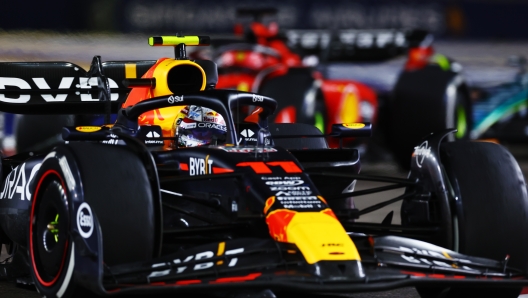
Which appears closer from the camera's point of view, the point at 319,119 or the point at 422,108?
the point at 319,119

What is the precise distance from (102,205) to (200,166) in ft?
2.63

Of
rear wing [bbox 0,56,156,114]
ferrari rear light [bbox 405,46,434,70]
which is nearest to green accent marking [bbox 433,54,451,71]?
ferrari rear light [bbox 405,46,434,70]

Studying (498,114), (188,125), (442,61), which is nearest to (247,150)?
(188,125)

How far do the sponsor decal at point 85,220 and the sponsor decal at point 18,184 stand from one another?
115 cm

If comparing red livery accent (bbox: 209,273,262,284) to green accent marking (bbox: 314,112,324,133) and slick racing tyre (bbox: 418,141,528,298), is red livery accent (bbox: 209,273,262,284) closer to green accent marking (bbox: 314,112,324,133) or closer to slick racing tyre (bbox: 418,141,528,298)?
slick racing tyre (bbox: 418,141,528,298)

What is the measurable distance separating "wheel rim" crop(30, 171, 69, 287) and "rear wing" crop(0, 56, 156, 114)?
6.48 ft

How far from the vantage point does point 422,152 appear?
5691 mm

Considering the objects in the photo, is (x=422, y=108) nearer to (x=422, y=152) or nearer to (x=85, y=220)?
(x=422, y=152)

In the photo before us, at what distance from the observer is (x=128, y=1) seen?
14047mm

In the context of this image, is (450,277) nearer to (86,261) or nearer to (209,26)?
(86,261)

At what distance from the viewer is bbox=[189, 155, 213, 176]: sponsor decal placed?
5469mm

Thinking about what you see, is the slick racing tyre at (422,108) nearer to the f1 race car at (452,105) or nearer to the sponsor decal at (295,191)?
the f1 race car at (452,105)

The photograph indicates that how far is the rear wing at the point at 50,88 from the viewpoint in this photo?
748 cm

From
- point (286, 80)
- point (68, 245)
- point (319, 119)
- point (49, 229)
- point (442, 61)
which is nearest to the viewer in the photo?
point (68, 245)
